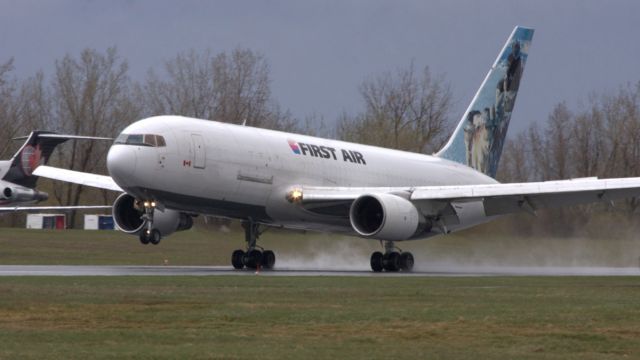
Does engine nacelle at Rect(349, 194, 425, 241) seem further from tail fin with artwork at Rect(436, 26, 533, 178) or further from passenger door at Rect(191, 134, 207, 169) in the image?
tail fin with artwork at Rect(436, 26, 533, 178)

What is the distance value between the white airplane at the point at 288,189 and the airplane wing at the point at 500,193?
0.03 metres

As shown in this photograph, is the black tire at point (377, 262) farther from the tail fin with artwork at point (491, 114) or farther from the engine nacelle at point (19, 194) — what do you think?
the engine nacelle at point (19, 194)

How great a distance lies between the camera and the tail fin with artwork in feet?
157

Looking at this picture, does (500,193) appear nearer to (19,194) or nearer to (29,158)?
(19,194)

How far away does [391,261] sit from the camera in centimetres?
3956

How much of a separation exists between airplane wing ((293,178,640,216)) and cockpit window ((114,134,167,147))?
5027 millimetres

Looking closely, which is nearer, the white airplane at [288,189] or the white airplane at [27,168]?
the white airplane at [288,189]

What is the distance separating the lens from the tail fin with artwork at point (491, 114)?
4797 cm

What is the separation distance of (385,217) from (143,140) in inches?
266
